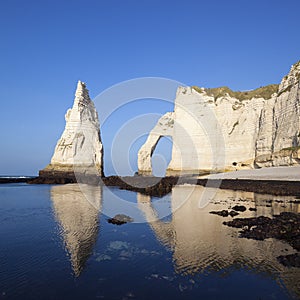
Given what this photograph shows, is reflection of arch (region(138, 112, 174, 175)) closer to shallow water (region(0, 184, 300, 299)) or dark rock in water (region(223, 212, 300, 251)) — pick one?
dark rock in water (region(223, 212, 300, 251))

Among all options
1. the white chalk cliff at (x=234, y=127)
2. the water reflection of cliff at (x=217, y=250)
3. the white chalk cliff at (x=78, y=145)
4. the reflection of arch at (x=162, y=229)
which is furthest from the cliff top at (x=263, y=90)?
the water reflection of cliff at (x=217, y=250)

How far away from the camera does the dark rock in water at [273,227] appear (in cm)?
743

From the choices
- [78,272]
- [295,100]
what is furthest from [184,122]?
[78,272]

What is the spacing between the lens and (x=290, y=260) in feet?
18.5

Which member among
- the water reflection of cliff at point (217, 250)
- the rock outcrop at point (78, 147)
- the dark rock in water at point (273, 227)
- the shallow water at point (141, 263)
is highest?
the rock outcrop at point (78, 147)

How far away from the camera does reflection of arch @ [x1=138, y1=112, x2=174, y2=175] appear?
60.3 m

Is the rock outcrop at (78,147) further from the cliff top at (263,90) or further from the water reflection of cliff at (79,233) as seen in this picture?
the water reflection of cliff at (79,233)

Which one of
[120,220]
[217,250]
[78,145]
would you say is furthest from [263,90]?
[217,250]

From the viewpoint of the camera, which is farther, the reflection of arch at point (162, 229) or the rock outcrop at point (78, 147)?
the rock outcrop at point (78, 147)

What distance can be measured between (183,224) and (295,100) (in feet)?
105

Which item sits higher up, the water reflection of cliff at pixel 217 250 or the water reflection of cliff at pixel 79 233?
the water reflection of cliff at pixel 217 250

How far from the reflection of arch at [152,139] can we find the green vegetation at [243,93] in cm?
1139

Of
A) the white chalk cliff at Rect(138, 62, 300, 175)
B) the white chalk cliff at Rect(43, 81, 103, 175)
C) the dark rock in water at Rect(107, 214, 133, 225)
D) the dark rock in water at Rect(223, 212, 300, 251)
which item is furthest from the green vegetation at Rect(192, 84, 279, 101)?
the dark rock in water at Rect(107, 214, 133, 225)

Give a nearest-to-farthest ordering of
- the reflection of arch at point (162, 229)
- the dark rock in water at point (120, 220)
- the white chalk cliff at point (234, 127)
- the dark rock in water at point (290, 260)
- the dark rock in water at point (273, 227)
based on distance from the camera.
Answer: the dark rock in water at point (290, 260)
the dark rock in water at point (273, 227)
the reflection of arch at point (162, 229)
the dark rock in water at point (120, 220)
the white chalk cliff at point (234, 127)
